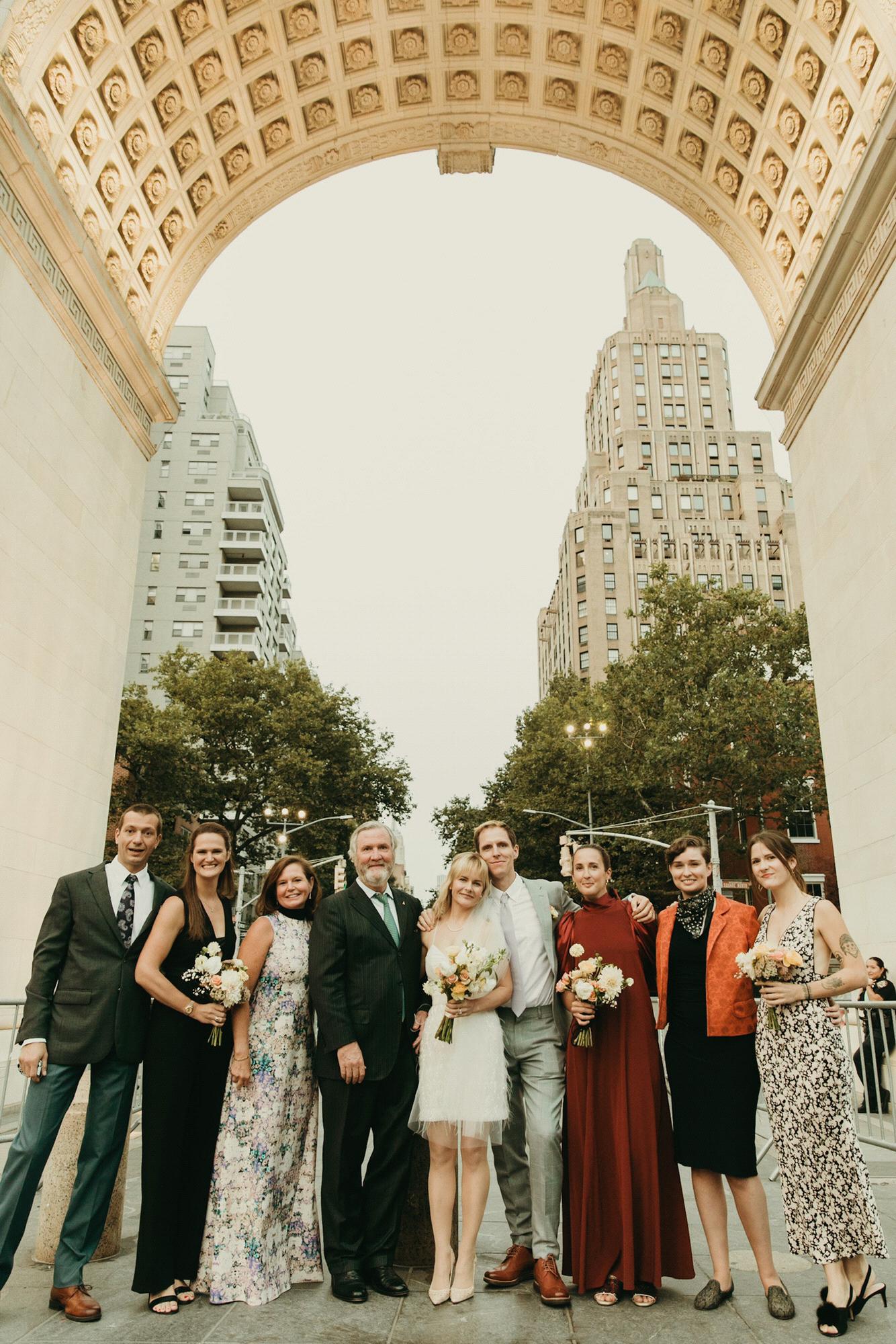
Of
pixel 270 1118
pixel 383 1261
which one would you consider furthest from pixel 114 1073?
pixel 383 1261

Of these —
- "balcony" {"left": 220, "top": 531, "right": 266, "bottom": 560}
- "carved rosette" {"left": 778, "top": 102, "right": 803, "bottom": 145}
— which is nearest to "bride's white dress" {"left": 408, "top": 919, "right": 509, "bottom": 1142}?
"carved rosette" {"left": 778, "top": 102, "right": 803, "bottom": 145}

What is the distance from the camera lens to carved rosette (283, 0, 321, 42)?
1683cm

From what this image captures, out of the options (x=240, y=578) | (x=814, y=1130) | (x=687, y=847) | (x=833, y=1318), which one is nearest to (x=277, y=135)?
(x=687, y=847)

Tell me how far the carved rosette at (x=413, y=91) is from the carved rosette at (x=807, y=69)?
747cm

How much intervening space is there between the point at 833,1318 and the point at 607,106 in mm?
20328

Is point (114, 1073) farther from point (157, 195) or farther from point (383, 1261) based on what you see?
point (157, 195)

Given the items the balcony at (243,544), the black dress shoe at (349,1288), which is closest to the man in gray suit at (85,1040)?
the black dress shoe at (349,1288)

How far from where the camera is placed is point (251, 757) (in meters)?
43.8

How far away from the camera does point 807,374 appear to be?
15.3 m

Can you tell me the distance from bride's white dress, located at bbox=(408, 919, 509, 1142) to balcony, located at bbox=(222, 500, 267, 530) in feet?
234

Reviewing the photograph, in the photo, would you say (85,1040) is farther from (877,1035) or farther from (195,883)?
(877,1035)

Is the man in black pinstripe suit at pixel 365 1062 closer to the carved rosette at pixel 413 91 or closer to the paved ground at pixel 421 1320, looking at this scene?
the paved ground at pixel 421 1320

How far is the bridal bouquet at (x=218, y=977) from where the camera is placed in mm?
5234

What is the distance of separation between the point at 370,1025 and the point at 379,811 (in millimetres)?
41871
